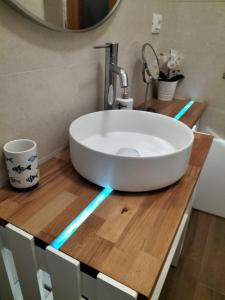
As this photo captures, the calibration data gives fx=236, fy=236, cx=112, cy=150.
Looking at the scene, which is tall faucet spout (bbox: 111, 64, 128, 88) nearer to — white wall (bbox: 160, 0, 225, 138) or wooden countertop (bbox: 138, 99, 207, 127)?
wooden countertop (bbox: 138, 99, 207, 127)

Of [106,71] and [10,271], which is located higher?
[106,71]

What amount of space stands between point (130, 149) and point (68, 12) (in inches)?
19.1

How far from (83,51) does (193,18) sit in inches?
38.8

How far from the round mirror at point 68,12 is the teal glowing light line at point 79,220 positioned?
51cm

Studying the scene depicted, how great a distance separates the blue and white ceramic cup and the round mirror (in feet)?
1.13

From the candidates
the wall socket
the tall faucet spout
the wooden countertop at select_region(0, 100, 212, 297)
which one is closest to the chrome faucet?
the tall faucet spout

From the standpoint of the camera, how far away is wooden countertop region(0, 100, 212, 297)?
482 millimetres

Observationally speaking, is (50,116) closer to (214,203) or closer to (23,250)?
(23,250)

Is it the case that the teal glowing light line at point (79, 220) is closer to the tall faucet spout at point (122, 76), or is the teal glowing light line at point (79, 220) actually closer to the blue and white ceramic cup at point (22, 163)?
the blue and white ceramic cup at point (22, 163)

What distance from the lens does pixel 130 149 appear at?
0.83 metres

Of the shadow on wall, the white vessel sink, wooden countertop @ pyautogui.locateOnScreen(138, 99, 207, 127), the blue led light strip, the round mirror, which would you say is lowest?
wooden countertop @ pyautogui.locateOnScreen(138, 99, 207, 127)

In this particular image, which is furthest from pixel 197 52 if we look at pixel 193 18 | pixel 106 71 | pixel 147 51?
A: pixel 106 71

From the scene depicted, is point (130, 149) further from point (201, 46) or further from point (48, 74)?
point (201, 46)

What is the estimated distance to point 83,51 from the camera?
876mm
